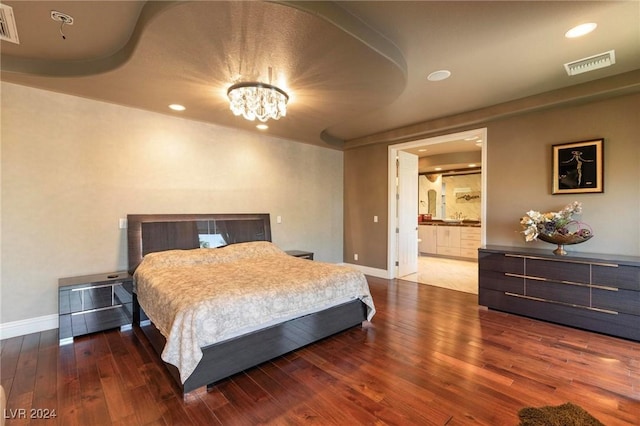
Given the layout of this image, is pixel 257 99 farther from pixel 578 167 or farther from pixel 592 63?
pixel 578 167

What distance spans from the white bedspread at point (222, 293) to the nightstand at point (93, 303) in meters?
0.23

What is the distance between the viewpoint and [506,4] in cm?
196

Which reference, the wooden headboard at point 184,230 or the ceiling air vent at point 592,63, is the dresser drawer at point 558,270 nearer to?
the ceiling air vent at point 592,63

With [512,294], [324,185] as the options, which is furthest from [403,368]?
[324,185]

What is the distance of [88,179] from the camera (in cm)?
331

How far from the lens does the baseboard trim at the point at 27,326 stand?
2873 millimetres

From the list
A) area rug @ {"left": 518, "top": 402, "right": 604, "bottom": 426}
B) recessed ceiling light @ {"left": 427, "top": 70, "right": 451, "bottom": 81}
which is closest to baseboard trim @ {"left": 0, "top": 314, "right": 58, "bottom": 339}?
area rug @ {"left": 518, "top": 402, "right": 604, "bottom": 426}

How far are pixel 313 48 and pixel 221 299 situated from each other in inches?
80.4

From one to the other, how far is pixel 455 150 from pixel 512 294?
426 centimetres

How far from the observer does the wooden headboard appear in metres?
3.53

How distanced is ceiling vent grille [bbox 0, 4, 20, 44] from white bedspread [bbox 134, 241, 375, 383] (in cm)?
224

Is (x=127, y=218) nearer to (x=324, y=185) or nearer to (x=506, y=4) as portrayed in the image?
(x=324, y=185)

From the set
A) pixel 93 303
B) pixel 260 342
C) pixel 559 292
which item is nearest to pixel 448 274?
pixel 559 292

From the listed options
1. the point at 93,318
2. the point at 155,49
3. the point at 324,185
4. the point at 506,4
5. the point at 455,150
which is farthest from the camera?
the point at 455,150
